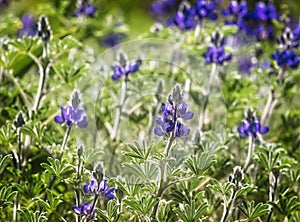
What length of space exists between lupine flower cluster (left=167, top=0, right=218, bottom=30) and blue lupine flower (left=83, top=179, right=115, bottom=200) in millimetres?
1484

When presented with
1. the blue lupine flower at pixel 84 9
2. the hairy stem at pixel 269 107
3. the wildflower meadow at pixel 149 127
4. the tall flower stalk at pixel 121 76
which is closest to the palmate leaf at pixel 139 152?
the wildflower meadow at pixel 149 127

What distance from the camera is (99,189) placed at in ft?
5.72

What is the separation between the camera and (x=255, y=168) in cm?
231

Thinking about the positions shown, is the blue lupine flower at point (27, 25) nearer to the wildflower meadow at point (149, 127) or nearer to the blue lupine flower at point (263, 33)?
the wildflower meadow at point (149, 127)

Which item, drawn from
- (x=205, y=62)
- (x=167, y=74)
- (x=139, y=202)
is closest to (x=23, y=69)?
(x=167, y=74)

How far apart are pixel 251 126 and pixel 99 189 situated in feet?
2.37

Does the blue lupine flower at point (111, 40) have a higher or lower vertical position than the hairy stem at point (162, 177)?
→ higher

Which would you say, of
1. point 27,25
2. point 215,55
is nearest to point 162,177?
point 215,55

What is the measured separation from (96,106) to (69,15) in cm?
165

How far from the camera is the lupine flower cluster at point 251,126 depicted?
2.20 m

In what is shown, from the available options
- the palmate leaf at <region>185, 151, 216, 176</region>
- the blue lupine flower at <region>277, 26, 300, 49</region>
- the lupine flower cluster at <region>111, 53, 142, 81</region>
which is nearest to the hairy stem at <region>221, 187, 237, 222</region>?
the palmate leaf at <region>185, 151, 216, 176</region>

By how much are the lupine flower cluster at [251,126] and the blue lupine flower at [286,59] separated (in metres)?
0.44

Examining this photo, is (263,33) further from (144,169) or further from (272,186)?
(144,169)

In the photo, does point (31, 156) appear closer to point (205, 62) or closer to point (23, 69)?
point (23, 69)
